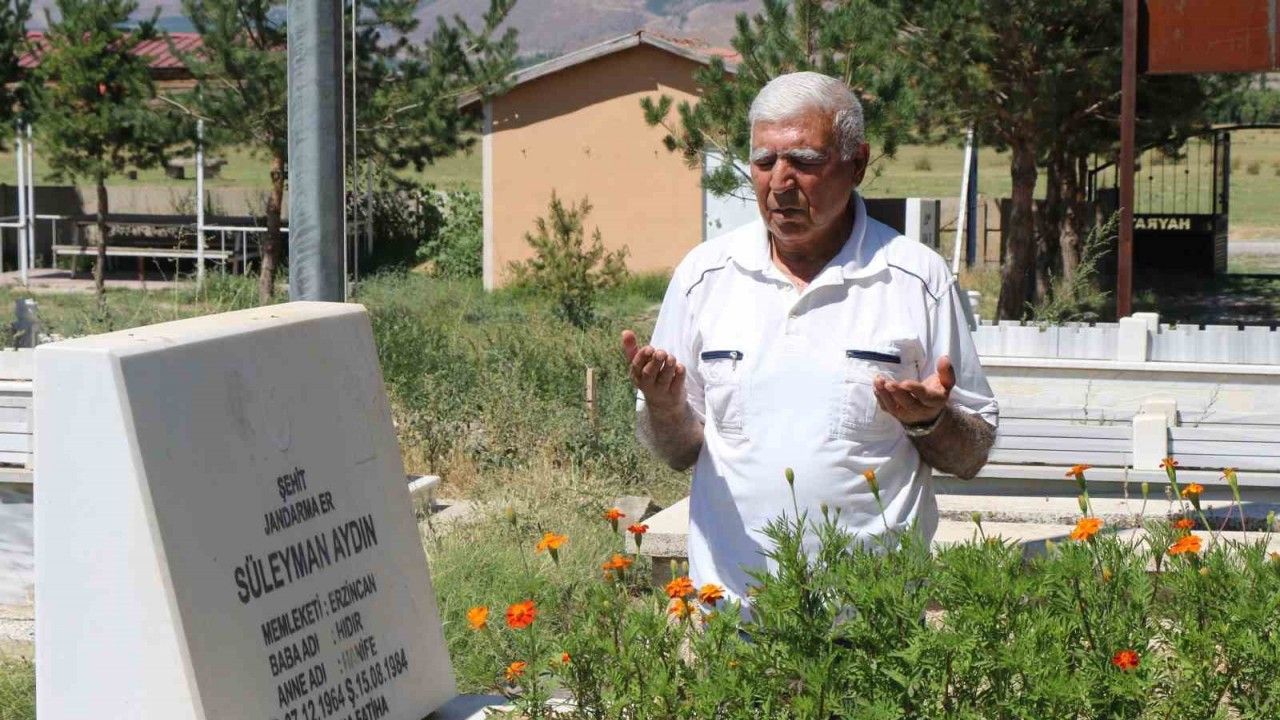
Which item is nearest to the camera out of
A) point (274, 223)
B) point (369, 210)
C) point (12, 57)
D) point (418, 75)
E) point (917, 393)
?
point (917, 393)

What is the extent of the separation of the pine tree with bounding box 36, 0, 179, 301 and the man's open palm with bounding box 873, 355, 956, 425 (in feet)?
65.2

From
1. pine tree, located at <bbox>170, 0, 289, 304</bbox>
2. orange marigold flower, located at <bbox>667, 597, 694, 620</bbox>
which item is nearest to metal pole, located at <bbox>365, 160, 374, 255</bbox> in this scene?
pine tree, located at <bbox>170, 0, 289, 304</bbox>

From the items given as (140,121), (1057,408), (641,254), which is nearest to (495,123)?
(641,254)

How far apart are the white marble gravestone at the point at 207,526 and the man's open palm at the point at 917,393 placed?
0.99 metres

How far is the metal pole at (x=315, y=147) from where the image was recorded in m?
4.53

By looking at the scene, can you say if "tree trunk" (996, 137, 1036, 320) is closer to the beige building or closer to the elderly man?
the beige building

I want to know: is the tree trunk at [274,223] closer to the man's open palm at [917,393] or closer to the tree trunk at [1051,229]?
the tree trunk at [1051,229]

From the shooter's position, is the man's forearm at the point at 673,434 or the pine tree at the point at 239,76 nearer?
the man's forearm at the point at 673,434

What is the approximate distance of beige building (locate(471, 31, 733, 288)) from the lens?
76.6 feet

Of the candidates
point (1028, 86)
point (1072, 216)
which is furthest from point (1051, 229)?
point (1028, 86)

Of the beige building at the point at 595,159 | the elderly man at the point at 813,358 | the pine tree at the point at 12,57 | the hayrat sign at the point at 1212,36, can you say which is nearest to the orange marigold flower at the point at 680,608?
the elderly man at the point at 813,358

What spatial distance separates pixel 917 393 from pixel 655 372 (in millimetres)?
493

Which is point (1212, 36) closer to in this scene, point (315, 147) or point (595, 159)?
point (315, 147)

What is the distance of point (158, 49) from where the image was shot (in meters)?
36.2
